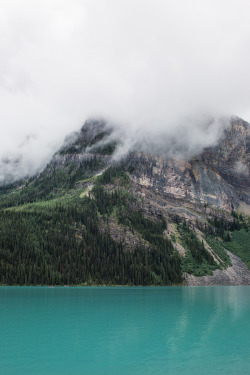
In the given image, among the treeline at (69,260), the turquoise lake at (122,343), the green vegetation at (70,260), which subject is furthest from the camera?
the green vegetation at (70,260)

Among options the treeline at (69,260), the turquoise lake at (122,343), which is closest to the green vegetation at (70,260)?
the treeline at (69,260)

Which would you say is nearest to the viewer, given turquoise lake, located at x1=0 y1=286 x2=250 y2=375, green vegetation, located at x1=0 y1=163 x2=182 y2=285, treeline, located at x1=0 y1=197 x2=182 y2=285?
turquoise lake, located at x1=0 y1=286 x2=250 y2=375

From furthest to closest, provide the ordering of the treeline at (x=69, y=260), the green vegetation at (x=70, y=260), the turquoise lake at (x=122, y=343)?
the green vegetation at (x=70, y=260)
the treeline at (x=69, y=260)
the turquoise lake at (x=122, y=343)

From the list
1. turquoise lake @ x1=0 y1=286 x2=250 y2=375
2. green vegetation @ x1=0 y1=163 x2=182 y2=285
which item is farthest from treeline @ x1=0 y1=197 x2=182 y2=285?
turquoise lake @ x1=0 y1=286 x2=250 y2=375

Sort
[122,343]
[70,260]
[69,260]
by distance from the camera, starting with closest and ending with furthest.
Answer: [122,343], [70,260], [69,260]

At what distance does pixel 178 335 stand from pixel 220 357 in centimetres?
1111

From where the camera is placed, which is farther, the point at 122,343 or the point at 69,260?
the point at 69,260

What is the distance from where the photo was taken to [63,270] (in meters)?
164

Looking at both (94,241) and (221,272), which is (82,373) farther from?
(221,272)

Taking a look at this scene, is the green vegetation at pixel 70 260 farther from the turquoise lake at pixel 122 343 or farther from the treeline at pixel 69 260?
the turquoise lake at pixel 122 343

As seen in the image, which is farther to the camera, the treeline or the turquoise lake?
the treeline

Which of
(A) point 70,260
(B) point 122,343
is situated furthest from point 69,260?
(B) point 122,343

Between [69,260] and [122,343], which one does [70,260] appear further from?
[122,343]

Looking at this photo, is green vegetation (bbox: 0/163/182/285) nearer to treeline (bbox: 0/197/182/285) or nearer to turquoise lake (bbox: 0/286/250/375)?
treeline (bbox: 0/197/182/285)
